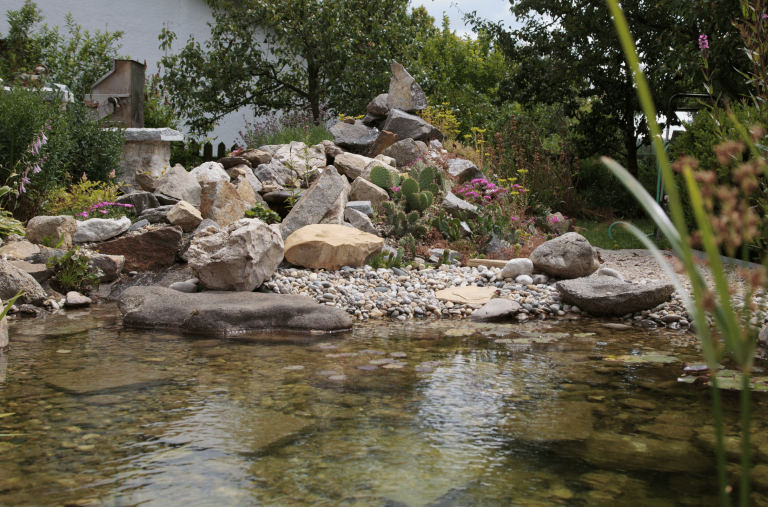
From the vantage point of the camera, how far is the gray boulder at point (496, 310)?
5.46m

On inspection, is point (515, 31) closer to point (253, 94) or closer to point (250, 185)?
point (253, 94)

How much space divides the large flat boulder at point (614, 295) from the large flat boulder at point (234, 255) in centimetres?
294

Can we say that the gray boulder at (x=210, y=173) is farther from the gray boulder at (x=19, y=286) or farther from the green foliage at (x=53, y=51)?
the green foliage at (x=53, y=51)

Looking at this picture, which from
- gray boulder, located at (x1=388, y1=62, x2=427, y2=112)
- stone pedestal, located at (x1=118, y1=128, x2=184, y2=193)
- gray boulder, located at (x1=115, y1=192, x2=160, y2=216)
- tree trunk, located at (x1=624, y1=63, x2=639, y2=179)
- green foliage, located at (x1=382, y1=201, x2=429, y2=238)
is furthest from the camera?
tree trunk, located at (x1=624, y1=63, x2=639, y2=179)

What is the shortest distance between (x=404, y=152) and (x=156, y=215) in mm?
3971

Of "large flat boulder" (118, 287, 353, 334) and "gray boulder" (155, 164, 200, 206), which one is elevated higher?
"gray boulder" (155, 164, 200, 206)

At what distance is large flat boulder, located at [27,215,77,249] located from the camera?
652 centimetres

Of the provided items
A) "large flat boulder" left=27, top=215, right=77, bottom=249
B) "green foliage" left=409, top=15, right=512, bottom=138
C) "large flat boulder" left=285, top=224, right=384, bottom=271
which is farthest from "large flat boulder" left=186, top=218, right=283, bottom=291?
"green foliage" left=409, top=15, right=512, bottom=138

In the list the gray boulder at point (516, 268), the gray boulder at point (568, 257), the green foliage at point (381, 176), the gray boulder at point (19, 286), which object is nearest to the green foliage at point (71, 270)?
the gray boulder at point (19, 286)

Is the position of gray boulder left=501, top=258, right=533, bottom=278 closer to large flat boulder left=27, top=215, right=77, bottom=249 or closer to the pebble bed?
the pebble bed

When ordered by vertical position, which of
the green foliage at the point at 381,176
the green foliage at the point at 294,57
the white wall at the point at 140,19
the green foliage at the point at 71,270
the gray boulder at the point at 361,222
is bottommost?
the green foliage at the point at 71,270

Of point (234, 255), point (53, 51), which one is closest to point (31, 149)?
point (234, 255)

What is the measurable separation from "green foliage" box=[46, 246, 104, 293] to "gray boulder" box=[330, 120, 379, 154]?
5.35 m

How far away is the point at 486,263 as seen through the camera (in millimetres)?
7016
